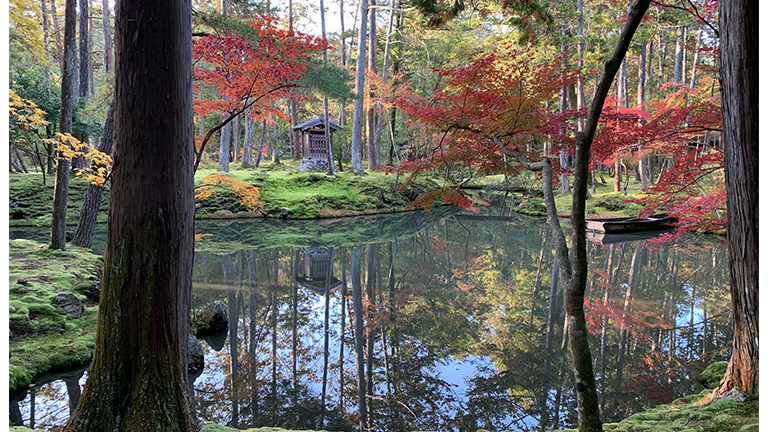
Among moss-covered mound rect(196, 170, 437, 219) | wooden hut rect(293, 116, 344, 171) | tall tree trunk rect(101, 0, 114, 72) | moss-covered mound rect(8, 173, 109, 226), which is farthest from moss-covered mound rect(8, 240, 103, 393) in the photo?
wooden hut rect(293, 116, 344, 171)

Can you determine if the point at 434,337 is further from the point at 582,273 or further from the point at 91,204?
the point at 91,204

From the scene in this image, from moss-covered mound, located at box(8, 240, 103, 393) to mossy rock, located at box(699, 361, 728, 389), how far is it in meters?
6.48

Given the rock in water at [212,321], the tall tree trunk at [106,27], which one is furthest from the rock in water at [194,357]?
the tall tree trunk at [106,27]

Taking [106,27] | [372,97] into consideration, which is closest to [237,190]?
[106,27]

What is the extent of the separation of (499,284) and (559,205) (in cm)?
1001

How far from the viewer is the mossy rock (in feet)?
13.5

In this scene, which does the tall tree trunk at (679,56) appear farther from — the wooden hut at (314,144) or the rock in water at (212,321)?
the rock in water at (212,321)

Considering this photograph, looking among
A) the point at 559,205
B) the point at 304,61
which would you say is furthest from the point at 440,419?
the point at 559,205

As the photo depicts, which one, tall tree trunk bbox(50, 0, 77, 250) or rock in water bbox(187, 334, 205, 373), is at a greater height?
tall tree trunk bbox(50, 0, 77, 250)

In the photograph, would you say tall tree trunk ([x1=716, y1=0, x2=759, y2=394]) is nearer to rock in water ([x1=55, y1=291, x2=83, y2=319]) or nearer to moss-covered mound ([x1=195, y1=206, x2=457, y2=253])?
rock in water ([x1=55, y1=291, x2=83, y2=319])

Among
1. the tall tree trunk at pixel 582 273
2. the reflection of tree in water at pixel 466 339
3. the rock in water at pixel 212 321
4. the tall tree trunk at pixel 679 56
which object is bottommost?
the reflection of tree in water at pixel 466 339

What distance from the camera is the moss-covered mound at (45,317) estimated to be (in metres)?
4.20

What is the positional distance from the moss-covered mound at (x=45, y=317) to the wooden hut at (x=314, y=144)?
14.9 metres

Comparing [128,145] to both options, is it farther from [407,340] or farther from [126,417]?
[407,340]
